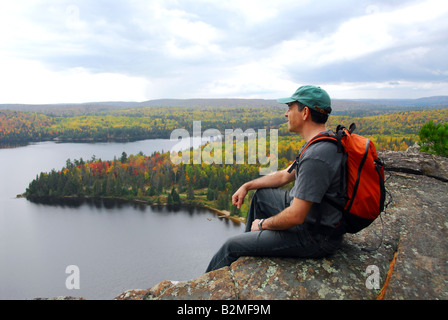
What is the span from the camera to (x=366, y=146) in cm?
247

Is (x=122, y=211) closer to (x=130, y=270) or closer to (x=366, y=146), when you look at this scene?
(x=130, y=270)

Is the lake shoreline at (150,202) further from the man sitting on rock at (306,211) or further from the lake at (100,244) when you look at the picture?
the man sitting on rock at (306,211)

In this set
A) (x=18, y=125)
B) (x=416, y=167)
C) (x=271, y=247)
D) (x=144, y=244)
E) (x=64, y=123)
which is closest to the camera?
(x=271, y=247)

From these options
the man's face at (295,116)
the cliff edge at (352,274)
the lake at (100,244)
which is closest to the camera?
the cliff edge at (352,274)

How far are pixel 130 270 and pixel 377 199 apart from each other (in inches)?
1418

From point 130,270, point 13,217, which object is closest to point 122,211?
point 13,217

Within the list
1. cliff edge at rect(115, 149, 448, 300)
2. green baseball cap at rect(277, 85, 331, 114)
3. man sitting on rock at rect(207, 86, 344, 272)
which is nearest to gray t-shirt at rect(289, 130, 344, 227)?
man sitting on rock at rect(207, 86, 344, 272)

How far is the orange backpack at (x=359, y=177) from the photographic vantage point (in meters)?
2.47

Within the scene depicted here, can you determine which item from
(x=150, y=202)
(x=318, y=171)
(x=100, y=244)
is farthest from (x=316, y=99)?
(x=150, y=202)

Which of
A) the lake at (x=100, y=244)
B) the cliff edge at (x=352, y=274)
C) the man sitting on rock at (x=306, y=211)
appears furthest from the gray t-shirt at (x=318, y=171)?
the lake at (x=100, y=244)

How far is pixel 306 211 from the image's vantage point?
2.49m

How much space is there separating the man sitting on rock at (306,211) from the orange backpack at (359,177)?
0.24 ft

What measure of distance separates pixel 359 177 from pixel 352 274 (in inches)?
33.5

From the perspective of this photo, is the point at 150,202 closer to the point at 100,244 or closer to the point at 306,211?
the point at 100,244
